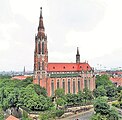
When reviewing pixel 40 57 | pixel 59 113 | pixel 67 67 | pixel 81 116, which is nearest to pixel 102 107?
pixel 59 113

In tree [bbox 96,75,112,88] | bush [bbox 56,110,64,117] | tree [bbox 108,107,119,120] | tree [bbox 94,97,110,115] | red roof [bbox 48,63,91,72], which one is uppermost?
red roof [bbox 48,63,91,72]

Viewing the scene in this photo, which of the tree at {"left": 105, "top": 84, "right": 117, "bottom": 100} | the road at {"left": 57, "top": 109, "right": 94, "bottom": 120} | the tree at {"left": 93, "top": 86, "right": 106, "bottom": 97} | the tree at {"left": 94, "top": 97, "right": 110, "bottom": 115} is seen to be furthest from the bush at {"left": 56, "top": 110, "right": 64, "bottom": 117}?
the tree at {"left": 105, "top": 84, "right": 117, "bottom": 100}

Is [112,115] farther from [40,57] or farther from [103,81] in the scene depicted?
[103,81]

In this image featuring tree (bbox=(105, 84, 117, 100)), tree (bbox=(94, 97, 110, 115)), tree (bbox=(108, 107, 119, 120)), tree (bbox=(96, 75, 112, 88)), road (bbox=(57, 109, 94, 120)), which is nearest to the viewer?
tree (bbox=(108, 107, 119, 120))

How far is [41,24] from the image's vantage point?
298 feet

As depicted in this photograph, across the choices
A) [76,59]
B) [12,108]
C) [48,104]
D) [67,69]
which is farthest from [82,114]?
[76,59]

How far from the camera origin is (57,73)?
94.7m

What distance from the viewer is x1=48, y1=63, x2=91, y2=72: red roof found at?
94206 mm

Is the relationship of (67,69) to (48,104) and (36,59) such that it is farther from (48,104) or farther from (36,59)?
(48,104)

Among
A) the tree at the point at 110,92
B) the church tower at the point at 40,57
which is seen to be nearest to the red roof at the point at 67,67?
the church tower at the point at 40,57

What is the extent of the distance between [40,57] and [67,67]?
12.5 meters

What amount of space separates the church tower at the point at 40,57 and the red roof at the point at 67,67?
347 cm

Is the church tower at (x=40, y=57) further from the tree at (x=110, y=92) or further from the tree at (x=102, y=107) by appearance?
the tree at (x=102, y=107)

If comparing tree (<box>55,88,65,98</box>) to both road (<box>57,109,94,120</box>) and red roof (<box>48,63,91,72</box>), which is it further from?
road (<box>57,109,94,120</box>)
